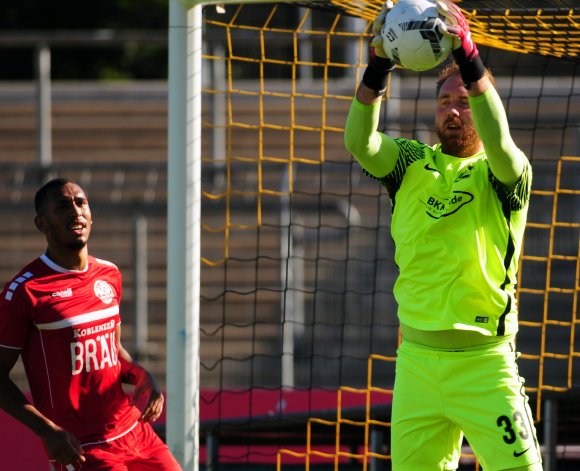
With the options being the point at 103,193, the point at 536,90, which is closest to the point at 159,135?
the point at 103,193

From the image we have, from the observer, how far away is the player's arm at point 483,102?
354cm

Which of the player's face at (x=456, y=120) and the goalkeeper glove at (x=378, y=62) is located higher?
the goalkeeper glove at (x=378, y=62)

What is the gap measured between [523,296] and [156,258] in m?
3.46

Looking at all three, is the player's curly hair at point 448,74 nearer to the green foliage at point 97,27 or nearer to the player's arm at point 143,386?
the player's arm at point 143,386

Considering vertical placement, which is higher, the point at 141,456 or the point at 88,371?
Result: the point at 88,371

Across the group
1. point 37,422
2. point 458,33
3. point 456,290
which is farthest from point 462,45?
point 37,422

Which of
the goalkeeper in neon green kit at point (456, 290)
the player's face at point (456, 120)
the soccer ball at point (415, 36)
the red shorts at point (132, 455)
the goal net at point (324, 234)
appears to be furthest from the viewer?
the goal net at point (324, 234)

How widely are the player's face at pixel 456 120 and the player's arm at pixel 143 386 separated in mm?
1593

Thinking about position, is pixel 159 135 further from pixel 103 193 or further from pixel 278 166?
pixel 278 166

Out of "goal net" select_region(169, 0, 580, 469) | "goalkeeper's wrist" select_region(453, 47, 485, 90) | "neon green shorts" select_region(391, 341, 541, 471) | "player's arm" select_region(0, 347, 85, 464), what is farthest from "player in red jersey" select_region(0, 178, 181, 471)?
"goal net" select_region(169, 0, 580, 469)

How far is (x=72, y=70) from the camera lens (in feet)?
51.3

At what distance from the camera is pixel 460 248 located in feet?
12.5

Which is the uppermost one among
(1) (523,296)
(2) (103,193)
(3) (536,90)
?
(3) (536,90)

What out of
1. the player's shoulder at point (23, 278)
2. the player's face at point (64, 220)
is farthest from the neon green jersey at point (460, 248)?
the player's shoulder at point (23, 278)
